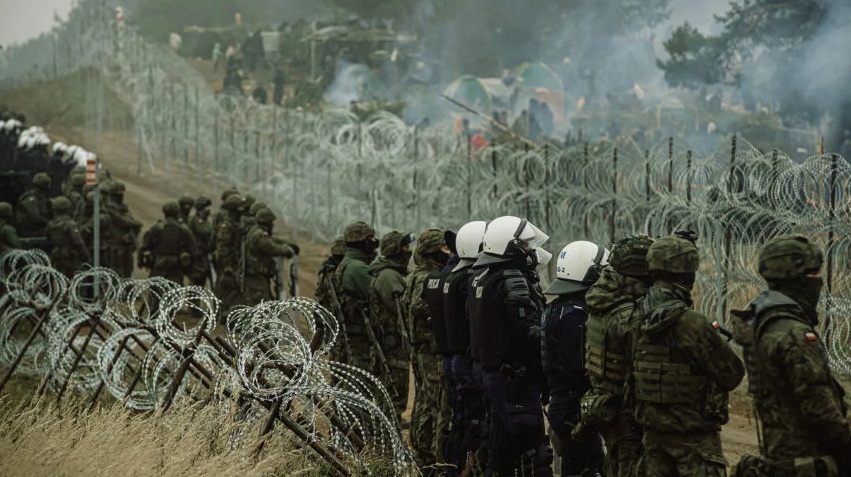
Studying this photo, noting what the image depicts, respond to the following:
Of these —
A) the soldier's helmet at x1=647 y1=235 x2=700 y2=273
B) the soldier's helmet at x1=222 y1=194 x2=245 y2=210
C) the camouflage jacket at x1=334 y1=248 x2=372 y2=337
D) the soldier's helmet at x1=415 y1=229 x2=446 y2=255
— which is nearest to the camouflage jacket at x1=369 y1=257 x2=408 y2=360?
the camouflage jacket at x1=334 y1=248 x2=372 y2=337

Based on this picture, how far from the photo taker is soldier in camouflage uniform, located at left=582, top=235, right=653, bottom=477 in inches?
261

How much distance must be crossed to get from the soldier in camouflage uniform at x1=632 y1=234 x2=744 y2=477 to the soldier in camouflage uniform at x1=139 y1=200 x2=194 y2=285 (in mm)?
11087

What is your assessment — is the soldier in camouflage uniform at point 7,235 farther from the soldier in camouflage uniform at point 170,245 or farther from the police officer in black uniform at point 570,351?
the police officer in black uniform at point 570,351

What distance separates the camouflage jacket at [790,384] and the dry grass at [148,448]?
2700 mm

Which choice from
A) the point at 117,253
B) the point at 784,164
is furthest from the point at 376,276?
the point at 117,253

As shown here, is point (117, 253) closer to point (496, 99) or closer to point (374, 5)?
point (496, 99)

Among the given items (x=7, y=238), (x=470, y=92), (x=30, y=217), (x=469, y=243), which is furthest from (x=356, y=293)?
(x=470, y=92)

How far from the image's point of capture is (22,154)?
25.0m

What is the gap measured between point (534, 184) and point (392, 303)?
6853 mm

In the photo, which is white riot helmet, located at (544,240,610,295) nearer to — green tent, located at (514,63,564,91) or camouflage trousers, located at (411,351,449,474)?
camouflage trousers, located at (411,351,449,474)

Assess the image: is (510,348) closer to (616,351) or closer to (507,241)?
(507,241)

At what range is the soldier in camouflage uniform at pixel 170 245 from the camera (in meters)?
16.7

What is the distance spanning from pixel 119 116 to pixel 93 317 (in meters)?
31.1

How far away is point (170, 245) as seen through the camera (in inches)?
659
